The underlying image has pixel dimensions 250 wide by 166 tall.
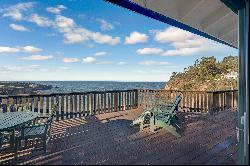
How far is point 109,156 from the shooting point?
3969 millimetres

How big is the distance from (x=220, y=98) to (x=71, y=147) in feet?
22.4

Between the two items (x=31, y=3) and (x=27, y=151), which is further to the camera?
(x=31, y=3)

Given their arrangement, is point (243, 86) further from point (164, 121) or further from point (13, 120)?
point (13, 120)

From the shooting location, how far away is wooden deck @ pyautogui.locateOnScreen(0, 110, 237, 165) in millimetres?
3783

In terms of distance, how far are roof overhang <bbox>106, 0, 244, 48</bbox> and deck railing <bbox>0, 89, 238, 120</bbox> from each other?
12.7ft

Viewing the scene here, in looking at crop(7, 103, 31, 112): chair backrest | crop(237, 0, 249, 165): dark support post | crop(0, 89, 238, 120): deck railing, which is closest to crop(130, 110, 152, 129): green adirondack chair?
crop(0, 89, 238, 120): deck railing

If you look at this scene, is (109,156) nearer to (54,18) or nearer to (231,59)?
(231,59)

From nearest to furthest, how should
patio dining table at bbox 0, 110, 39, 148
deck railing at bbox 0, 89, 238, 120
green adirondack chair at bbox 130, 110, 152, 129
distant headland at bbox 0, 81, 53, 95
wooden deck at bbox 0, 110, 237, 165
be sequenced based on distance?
wooden deck at bbox 0, 110, 237, 165
patio dining table at bbox 0, 110, 39, 148
green adirondack chair at bbox 130, 110, 152, 129
deck railing at bbox 0, 89, 238, 120
distant headland at bbox 0, 81, 53, 95

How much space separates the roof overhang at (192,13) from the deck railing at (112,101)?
3.86 meters

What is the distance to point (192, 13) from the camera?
14.8 feet

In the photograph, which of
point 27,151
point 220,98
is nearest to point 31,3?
point 220,98

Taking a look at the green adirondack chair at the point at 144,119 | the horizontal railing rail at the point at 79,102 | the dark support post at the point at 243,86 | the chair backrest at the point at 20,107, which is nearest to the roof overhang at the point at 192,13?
the dark support post at the point at 243,86

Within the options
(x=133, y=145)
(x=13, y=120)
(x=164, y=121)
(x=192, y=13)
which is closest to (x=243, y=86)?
(x=192, y=13)

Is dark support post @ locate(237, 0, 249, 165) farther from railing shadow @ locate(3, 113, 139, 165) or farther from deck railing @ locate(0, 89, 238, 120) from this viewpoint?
deck railing @ locate(0, 89, 238, 120)
